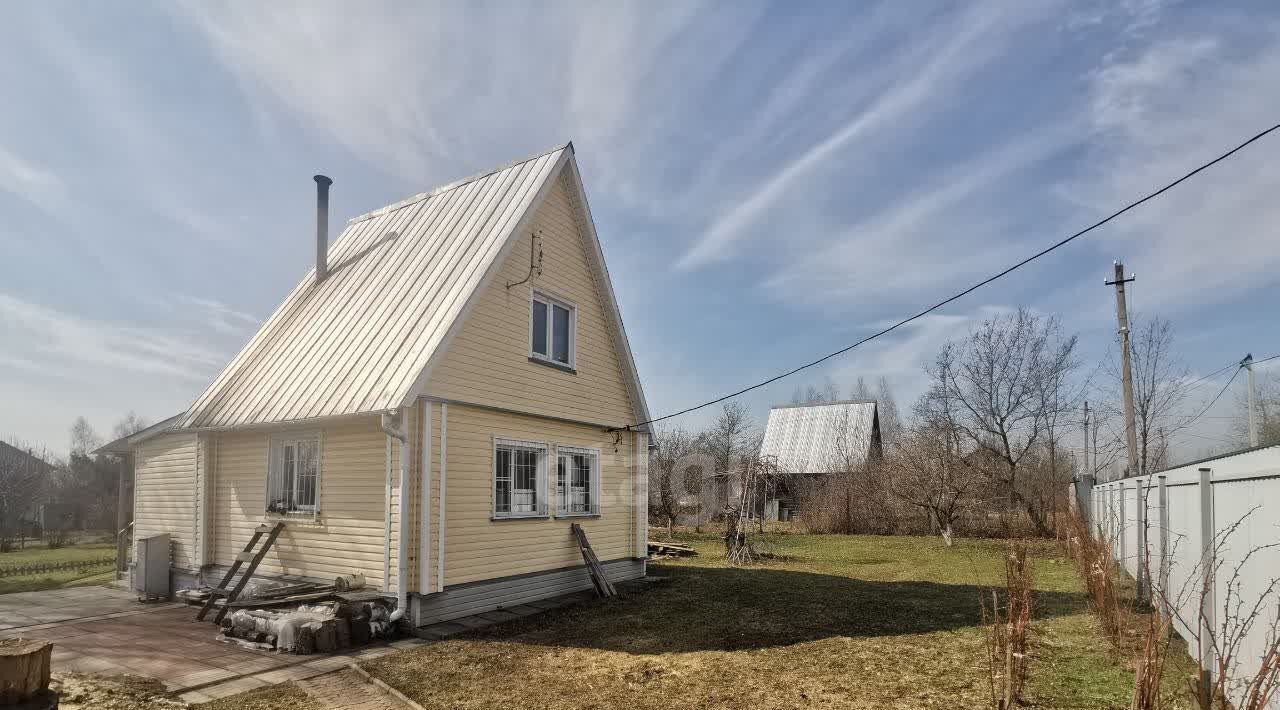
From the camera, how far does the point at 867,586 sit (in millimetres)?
12812

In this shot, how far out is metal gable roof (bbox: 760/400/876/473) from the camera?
106 ft

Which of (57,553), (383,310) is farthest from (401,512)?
(57,553)

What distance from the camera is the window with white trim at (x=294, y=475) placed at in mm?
10188

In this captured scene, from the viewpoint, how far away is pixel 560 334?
12273mm

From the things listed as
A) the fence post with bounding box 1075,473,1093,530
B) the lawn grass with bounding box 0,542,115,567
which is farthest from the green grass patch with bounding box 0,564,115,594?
the fence post with bounding box 1075,473,1093,530

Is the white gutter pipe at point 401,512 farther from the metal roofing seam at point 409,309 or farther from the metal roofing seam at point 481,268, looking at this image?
the metal roofing seam at point 481,268

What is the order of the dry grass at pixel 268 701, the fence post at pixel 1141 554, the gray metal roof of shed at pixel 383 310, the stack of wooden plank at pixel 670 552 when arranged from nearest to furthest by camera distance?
the dry grass at pixel 268 701 → the gray metal roof of shed at pixel 383 310 → the fence post at pixel 1141 554 → the stack of wooden plank at pixel 670 552

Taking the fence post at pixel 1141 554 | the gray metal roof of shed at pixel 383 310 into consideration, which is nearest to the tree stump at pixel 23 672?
the gray metal roof of shed at pixel 383 310

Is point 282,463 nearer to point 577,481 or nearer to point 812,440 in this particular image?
point 577,481

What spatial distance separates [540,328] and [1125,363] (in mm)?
15214

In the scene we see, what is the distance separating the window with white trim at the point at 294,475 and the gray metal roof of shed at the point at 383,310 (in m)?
0.54

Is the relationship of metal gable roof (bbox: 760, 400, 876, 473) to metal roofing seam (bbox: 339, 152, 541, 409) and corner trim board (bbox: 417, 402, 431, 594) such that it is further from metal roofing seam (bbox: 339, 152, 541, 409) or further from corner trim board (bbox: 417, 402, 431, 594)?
corner trim board (bbox: 417, 402, 431, 594)

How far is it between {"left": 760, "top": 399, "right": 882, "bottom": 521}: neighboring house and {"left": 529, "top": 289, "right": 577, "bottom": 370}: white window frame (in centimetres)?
1919

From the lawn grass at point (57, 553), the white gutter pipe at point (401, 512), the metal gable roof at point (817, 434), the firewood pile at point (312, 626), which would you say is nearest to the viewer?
the firewood pile at point (312, 626)
